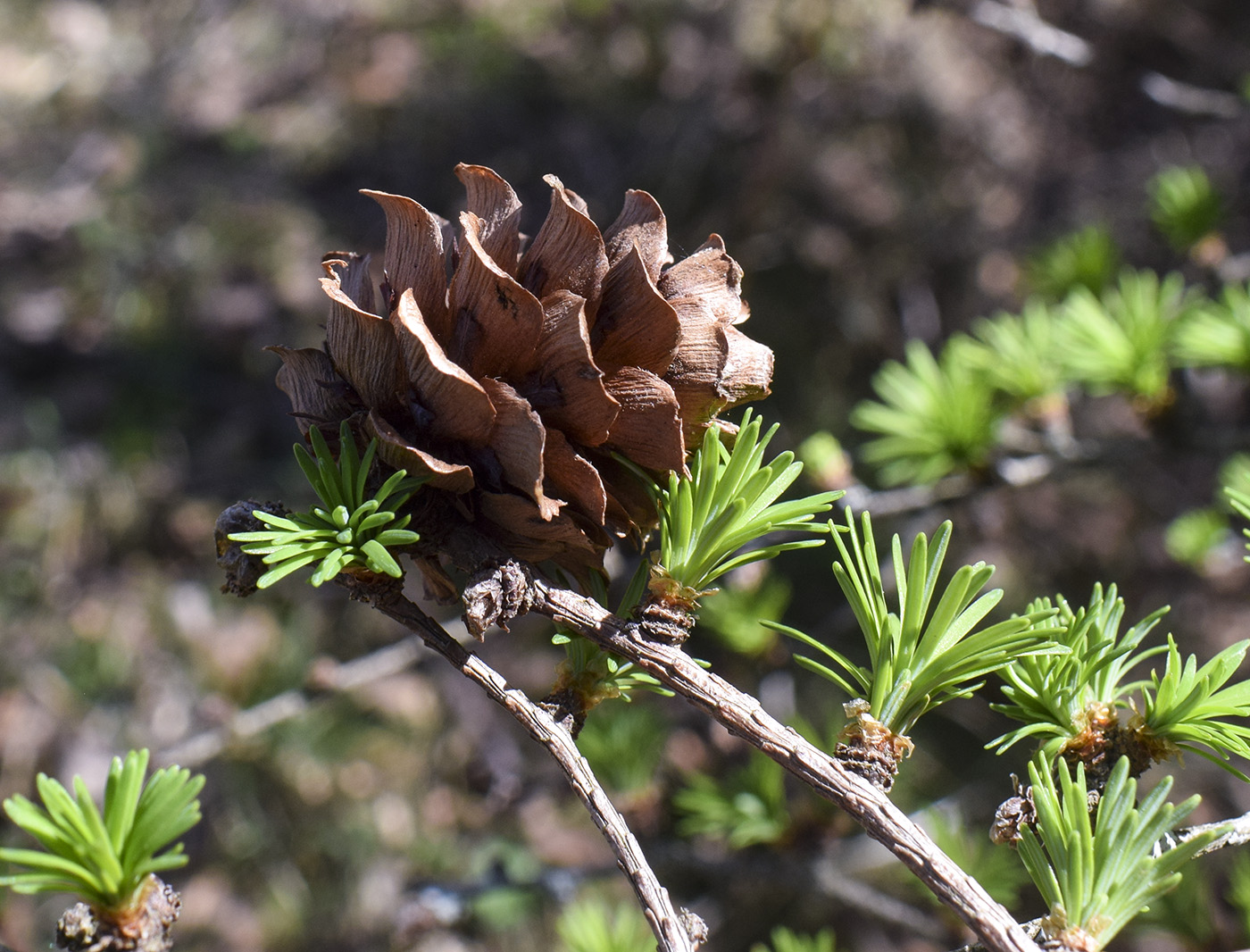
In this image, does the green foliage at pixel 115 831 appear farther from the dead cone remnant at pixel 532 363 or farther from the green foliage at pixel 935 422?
the green foliage at pixel 935 422

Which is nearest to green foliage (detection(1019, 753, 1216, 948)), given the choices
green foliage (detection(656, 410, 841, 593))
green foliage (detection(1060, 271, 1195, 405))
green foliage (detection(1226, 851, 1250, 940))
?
green foliage (detection(656, 410, 841, 593))

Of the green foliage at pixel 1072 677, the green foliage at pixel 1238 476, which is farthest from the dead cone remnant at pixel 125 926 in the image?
the green foliage at pixel 1238 476

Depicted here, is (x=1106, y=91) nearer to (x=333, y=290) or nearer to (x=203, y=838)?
(x=333, y=290)

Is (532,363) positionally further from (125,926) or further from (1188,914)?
(1188,914)

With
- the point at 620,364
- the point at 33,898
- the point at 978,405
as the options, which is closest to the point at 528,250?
the point at 620,364

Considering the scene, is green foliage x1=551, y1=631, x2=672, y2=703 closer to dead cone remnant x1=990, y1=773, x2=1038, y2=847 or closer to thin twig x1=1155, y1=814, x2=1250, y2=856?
dead cone remnant x1=990, y1=773, x2=1038, y2=847

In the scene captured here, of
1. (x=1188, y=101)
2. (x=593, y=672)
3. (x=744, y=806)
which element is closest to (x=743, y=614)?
(x=744, y=806)
